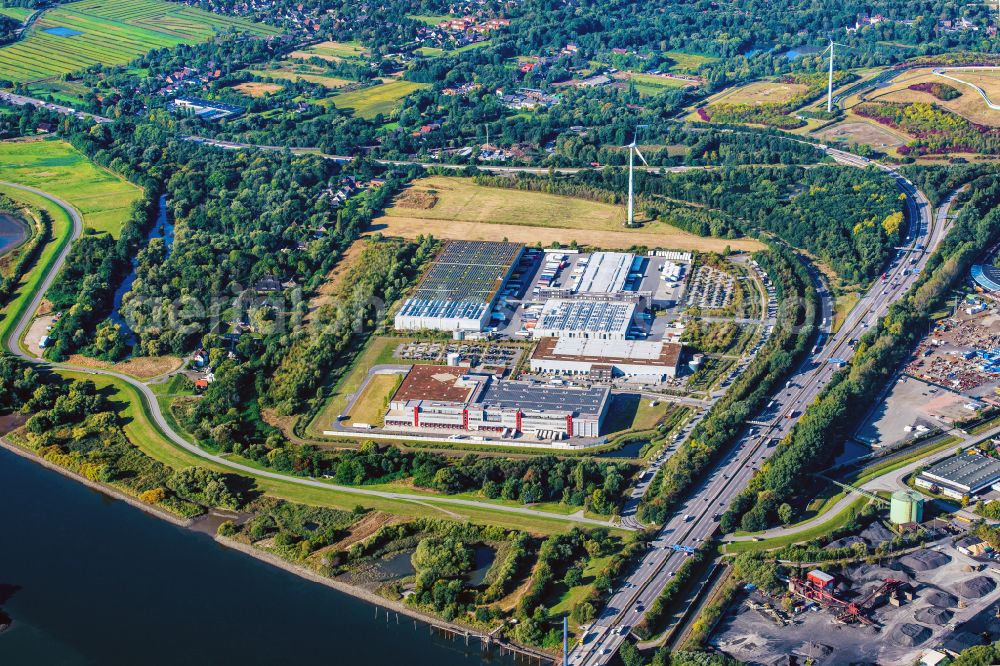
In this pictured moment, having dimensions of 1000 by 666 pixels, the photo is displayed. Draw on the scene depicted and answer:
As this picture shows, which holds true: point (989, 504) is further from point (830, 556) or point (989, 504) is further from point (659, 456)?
point (659, 456)

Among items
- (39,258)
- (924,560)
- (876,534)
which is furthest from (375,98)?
(924,560)

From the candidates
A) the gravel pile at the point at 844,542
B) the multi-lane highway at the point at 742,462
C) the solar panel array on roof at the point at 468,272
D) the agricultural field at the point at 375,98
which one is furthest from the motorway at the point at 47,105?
the gravel pile at the point at 844,542

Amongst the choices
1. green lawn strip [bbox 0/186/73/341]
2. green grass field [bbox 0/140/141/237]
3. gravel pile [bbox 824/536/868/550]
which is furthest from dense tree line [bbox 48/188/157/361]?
gravel pile [bbox 824/536/868/550]

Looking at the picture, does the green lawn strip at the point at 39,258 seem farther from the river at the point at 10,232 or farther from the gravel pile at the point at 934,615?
the gravel pile at the point at 934,615

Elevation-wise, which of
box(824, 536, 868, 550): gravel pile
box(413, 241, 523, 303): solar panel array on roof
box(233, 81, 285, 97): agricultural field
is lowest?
box(824, 536, 868, 550): gravel pile

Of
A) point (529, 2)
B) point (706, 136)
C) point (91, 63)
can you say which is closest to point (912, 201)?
point (706, 136)

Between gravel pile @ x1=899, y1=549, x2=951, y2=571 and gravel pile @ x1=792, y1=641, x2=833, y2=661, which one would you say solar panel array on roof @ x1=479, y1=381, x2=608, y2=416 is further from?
gravel pile @ x1=792, y1=641, x2=833, y2=661

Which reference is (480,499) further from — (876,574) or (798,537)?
(876,574)
